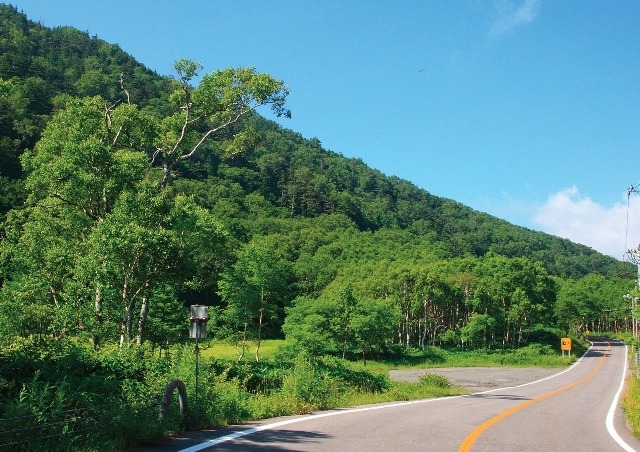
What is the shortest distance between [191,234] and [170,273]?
1.82 metres

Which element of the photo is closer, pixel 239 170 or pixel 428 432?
pixel 428 432

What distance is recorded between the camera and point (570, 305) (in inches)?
3332

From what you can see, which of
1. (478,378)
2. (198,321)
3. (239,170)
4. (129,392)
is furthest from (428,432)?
(239,170)

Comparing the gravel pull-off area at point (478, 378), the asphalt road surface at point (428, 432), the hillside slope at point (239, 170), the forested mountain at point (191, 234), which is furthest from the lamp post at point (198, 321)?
the hillside slope at point (239, 170)

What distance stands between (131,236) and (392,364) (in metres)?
37.7

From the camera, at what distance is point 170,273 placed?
866 inches

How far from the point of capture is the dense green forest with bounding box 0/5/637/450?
1256cm

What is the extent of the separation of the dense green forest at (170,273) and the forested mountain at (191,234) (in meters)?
0.13

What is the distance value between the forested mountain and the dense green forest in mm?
127

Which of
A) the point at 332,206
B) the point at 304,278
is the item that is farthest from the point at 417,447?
the point at 332,206

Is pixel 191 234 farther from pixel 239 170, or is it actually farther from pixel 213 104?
pixel 239 170

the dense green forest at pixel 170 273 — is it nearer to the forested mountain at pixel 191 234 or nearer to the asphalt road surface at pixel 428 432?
the forested mountain at pixel 191 234

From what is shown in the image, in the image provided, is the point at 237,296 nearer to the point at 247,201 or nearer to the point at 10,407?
the point at 10,407

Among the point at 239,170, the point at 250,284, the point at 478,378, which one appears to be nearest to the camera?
the point at 478,378
